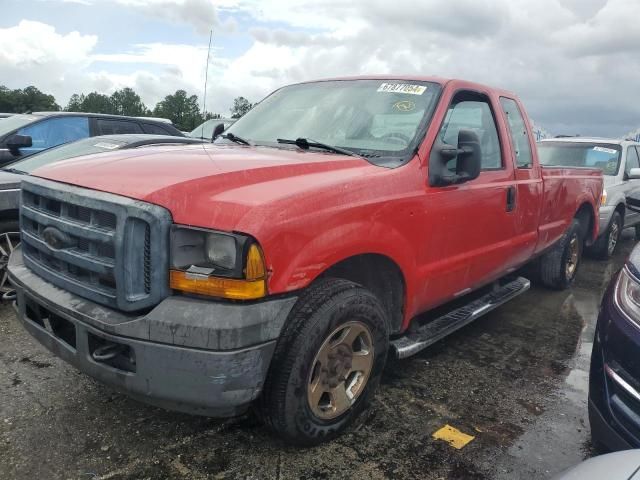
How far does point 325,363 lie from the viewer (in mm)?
2641

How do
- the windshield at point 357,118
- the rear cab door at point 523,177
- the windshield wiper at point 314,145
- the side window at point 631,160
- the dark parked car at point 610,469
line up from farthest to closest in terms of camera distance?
the side window at point 631,160, the rear cab door at point 523,177, the windshield at point 357,118, the windshield wiper at point 314,145, the dark parked car at point 610,469

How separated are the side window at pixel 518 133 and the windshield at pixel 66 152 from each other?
3580 millimetres

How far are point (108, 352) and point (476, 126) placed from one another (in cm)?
292

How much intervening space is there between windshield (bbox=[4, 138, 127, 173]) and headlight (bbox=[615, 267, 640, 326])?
171 inches

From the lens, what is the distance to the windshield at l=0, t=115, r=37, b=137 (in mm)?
6420

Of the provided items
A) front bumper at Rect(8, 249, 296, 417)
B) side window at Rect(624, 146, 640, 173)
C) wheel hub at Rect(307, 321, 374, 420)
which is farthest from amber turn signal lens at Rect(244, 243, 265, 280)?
side window at Rect(624, 146, 640, 173)

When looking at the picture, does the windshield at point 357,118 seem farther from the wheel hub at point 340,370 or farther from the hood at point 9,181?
the hood at point 9,181

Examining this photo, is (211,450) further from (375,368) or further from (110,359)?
(375,368)

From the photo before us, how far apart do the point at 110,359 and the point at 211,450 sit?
72cm

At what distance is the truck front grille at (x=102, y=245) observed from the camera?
2209 millimetres

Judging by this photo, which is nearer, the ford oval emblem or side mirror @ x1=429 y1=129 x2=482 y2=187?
the ford oval emblem

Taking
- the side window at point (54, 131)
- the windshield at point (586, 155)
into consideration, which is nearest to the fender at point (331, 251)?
the side window at point (54, 131)

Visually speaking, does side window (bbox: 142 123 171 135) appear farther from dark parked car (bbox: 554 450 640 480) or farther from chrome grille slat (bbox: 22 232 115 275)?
dark parked car (bbox: 554 450 640 480)

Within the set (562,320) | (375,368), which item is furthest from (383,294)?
(562,320)
